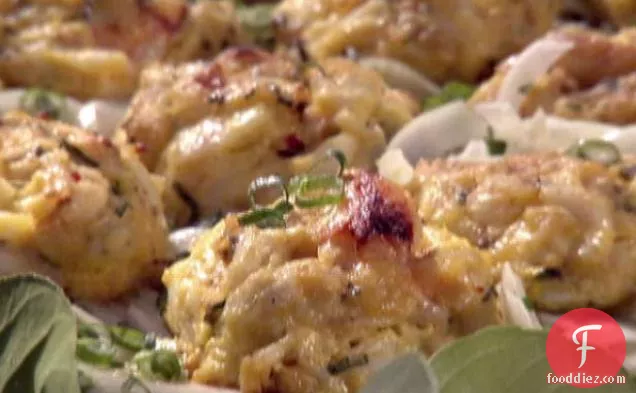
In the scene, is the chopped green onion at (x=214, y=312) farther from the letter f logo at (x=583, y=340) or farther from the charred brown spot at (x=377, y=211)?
the letter f logo at (x=583, y=340)

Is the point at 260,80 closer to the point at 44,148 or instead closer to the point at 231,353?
the point at 44,148

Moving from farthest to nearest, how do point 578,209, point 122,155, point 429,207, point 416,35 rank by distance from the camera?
1. point 416,35
2. point 122,155
3. point 429,207
4. point 578,209

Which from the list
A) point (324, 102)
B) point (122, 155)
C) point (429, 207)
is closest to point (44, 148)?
point (122, 155)

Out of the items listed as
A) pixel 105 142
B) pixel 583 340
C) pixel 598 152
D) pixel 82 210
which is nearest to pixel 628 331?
pixel 583 340

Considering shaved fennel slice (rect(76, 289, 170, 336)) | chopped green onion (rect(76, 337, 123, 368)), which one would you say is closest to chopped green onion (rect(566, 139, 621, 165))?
shaved fennel slice (rect(76, 289, 170, 336))

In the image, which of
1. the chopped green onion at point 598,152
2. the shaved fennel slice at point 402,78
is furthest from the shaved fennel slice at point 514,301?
the shaved fennel slice at point 402,78

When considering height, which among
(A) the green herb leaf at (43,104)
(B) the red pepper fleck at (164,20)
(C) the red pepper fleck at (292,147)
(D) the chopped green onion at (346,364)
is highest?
(B) the red pepper fleck at (164,20)

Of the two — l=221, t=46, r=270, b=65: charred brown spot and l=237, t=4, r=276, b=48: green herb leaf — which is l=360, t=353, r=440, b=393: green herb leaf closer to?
l=221, t=46, r=270, b=65: charred brown spot
